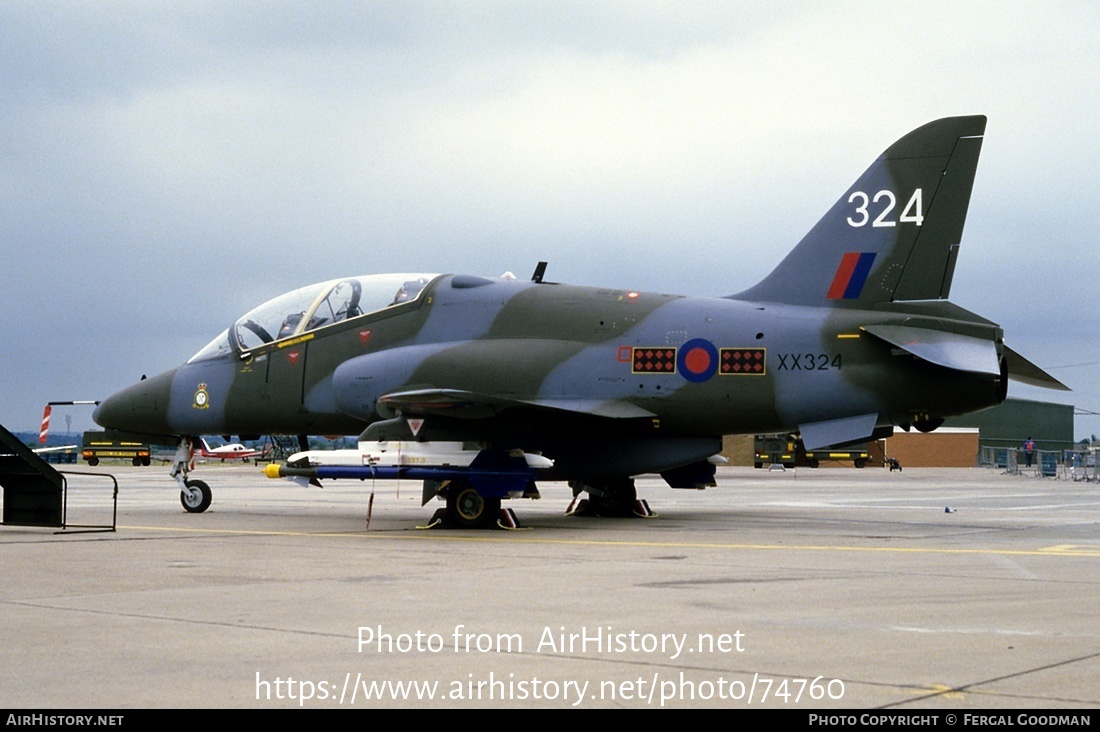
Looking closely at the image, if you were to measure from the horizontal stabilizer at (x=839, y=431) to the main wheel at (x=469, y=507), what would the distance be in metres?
4.29

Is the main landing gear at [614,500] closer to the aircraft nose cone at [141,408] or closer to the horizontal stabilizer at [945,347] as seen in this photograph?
the horizontal stabilizer at [945,347]

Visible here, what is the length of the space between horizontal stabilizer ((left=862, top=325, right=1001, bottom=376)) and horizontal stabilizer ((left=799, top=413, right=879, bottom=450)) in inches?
44.2

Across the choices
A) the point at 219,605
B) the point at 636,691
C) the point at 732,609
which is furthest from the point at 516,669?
the point at 219,605

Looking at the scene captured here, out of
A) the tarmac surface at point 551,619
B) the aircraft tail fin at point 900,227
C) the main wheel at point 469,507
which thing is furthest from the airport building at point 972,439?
the tarmac surface at point 551,619

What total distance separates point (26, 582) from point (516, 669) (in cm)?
551

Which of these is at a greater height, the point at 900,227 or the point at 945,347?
the point at 900,227

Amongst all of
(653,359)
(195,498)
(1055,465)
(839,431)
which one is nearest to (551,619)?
(839,431)

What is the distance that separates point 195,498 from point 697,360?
8.90 meters

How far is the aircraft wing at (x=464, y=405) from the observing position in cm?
1555

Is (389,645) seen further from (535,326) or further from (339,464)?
(535,326)

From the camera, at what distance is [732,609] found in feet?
27.0

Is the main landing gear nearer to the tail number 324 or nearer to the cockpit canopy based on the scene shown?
the cockpit canopy

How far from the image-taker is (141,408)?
20.3 metres

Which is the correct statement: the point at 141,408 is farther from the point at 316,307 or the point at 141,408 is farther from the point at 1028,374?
the point at 1028,374
